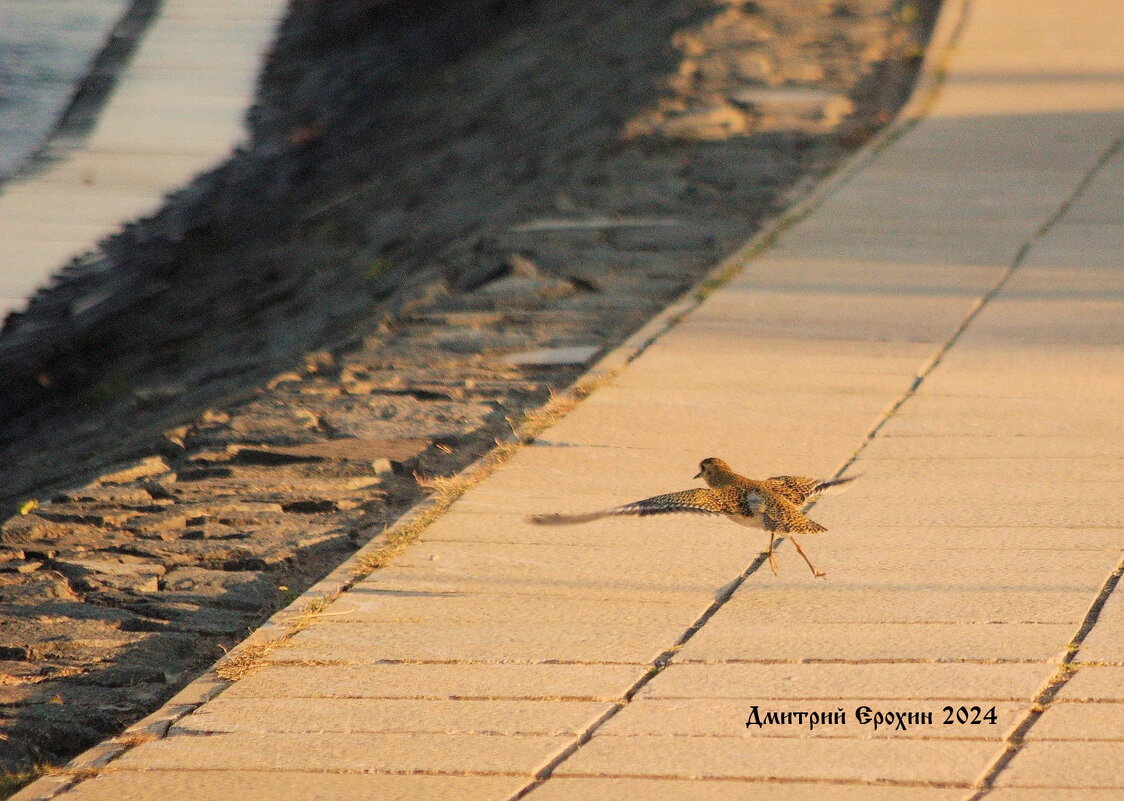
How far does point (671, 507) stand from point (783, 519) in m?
0.39

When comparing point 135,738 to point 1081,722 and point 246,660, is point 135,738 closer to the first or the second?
point 246,660

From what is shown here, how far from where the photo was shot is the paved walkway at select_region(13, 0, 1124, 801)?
363cm

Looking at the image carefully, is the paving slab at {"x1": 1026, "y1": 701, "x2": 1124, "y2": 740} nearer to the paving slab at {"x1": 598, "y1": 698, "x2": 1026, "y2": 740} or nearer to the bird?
the paving slab at {"x1": 598, "y1": 698, "x2": 1026, "y2": 740}

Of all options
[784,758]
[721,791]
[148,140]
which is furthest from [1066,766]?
[148,140]

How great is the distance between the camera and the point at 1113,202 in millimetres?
9023

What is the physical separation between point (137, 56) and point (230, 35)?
118cm

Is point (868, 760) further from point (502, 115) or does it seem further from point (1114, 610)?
point (502, 115)

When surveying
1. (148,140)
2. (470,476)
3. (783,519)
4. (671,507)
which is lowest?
(148,140)

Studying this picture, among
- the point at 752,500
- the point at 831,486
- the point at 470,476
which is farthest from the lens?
the point at 470,476

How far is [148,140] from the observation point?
44.7 ft

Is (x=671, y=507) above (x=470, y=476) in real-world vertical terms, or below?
above

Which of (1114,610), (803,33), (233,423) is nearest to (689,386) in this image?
(233,423)

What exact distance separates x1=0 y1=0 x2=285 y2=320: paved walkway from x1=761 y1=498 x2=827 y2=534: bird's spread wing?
6.81 m

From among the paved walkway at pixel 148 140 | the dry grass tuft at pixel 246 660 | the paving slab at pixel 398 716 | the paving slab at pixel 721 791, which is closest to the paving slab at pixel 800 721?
the paving slab at pixel 398 716
